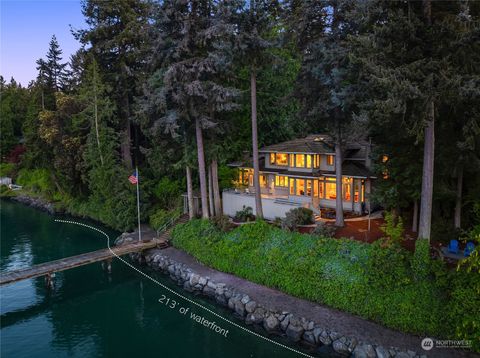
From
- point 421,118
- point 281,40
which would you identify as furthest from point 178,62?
point 421,118

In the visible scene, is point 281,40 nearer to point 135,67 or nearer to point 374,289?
point 374,289

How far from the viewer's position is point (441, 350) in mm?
14406

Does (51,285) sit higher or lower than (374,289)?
lower

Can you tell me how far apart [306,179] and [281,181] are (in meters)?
2.62

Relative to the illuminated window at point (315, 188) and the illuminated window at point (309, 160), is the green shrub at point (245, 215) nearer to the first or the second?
the illuminated window at point (315, 188)

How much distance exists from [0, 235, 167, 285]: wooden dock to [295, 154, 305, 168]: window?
11963 millimetres

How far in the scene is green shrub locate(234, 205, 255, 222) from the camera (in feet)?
93.2

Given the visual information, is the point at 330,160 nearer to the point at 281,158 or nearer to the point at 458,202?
the point at 281,158

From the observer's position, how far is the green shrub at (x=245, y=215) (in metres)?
28.4

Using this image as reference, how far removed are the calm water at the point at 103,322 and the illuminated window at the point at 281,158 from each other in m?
13.5

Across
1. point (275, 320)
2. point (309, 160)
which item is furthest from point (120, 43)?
point (275, 320)

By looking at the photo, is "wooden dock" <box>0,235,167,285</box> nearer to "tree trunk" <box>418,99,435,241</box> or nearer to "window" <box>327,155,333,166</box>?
"window" <box>327,155,333,166</box>

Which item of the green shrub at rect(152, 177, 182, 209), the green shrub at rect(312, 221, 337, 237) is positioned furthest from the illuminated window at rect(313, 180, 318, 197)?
the green shrub at rect(152, 177, 182, 209)

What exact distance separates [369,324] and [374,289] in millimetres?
1547
